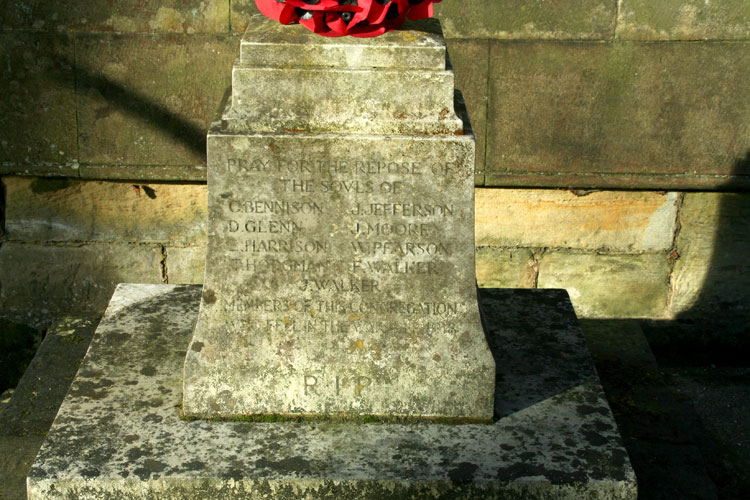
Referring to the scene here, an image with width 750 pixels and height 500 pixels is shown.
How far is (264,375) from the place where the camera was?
3.47 meters

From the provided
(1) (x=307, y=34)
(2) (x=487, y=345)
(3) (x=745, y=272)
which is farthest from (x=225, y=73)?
(3) (x=745, y=272)

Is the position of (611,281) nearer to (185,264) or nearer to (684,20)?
(684,20)

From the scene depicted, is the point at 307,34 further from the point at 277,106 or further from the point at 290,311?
the point at 290,311

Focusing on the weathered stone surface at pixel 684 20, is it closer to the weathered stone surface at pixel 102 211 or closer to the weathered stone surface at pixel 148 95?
the weathered stone surface at pixel 148 95

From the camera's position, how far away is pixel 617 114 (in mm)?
5066

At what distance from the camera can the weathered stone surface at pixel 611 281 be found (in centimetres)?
545

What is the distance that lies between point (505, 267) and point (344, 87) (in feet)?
8.20

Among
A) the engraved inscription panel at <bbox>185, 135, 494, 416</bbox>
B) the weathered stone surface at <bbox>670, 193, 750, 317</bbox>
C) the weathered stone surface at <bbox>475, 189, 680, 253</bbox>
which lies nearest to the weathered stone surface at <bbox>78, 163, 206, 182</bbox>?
the weathered stone surface at <bbox>475, 189, 680, 253</bbox>

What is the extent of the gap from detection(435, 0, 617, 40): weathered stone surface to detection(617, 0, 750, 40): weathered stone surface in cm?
10

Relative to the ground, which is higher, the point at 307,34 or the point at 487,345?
the point at 307,34

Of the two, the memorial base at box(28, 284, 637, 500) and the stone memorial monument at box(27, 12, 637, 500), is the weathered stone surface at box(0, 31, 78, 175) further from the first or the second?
the stone memorial monument at box(27, 12, 637, 500)

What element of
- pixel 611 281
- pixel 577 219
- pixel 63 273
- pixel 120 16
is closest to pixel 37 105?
pixel 120 16

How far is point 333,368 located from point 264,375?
24cm

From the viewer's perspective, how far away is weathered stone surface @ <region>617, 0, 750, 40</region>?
4.92 meters
